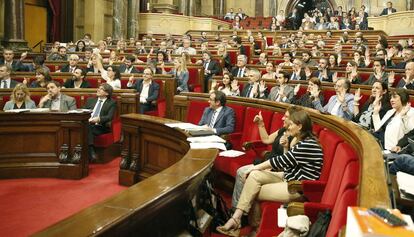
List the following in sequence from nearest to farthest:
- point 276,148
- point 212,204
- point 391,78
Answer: point 212,204
point 276,148
point 391,78

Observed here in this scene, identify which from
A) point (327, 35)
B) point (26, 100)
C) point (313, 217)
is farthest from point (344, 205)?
point (327, 35)

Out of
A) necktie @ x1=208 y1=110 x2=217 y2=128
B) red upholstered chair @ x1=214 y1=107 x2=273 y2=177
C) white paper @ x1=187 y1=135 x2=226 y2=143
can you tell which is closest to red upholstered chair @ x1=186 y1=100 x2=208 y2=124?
necktie @ x1=208 y1=110 x2=217 y2=128

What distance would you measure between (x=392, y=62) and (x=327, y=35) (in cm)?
658

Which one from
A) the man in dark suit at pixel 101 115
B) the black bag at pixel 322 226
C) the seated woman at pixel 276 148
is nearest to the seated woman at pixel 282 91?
the seated woman at pixel 276 148

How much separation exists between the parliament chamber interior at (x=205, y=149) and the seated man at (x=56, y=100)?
0.02 m

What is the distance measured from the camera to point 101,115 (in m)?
5.81

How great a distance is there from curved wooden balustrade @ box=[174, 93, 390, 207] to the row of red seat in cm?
5

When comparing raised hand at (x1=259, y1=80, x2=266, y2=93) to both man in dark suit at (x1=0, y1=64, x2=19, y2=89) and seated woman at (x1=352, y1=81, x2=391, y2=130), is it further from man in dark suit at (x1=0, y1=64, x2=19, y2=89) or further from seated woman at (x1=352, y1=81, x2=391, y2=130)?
man in dark suit at (x1=0, y1=64, x2=19, y2=89)

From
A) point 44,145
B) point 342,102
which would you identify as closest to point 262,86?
point 342,102

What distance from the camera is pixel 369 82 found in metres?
6.30

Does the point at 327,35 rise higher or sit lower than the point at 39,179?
higher

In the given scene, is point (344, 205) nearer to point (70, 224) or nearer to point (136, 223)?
point (136, 223)

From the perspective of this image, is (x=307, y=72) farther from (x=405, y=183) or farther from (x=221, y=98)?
(x=405, y=183)

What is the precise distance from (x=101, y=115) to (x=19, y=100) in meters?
0.95
